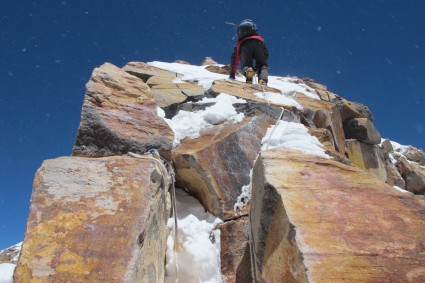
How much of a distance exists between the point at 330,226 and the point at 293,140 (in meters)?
1.94

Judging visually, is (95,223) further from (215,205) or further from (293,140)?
(293,140)

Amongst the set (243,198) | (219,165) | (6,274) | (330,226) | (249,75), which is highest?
(249,75)

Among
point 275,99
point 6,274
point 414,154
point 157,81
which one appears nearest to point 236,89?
point 275,99

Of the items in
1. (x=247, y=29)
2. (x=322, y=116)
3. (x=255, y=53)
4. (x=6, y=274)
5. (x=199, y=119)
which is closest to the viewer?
(x=6, y=274)

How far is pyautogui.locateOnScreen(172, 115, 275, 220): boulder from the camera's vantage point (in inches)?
170

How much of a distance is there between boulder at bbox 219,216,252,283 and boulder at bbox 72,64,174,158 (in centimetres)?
131

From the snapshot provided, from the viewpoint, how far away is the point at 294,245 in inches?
101

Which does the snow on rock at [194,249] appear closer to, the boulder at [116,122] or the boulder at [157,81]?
the boulder at [116,122]

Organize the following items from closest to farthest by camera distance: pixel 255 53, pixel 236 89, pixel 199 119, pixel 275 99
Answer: pixel 199 119 < pixel 275 99 < pixel 236 89 < pixel 255 53

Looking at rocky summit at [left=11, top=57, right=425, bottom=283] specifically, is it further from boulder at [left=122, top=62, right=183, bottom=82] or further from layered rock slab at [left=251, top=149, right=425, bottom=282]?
boulder at [left=122, top=62, right=183, bottom=82]

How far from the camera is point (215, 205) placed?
4.27 metres

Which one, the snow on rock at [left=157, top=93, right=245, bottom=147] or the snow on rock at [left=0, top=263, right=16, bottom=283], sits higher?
the snow on rock at [left=157, top=93, right=245, bottom=147]

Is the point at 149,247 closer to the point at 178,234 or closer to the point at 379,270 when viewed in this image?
the point at 178,234

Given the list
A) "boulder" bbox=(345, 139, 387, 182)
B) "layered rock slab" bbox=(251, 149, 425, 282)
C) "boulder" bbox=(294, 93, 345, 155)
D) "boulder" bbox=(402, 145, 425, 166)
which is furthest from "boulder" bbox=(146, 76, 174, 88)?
"boulder" bbox=(402, 145, 425, 166)
